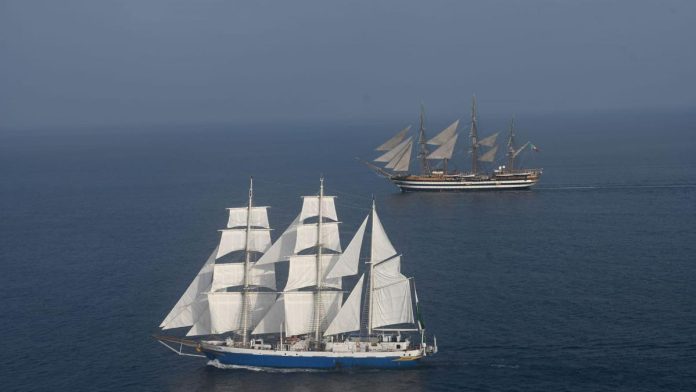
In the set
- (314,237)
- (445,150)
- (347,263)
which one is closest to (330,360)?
(347,263)

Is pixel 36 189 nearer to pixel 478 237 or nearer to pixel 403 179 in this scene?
pixel 403 179

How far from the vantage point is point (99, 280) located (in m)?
89.6

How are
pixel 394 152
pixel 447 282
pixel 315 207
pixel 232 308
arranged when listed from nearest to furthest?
pixel 232 308 → pixel 315 207 → pixel 447 282 → pixel 394 152

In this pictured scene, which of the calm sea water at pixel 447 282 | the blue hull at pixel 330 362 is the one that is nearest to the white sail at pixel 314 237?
the blue hull at pixel 330 362

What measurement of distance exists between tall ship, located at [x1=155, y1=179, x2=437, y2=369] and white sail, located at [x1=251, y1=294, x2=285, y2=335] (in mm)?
85

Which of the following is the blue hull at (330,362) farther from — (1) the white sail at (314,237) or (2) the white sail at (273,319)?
(1) the white sail at (314,237)

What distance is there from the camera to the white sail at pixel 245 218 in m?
70.3

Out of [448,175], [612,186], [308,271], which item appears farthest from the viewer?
[448,175]

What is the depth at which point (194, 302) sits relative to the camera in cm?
6856

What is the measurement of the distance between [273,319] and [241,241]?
7244 millimetres

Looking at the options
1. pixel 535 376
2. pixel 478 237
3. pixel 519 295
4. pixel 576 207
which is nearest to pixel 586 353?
pixel 535 376

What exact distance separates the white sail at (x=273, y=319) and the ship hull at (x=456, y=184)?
87.4 meters

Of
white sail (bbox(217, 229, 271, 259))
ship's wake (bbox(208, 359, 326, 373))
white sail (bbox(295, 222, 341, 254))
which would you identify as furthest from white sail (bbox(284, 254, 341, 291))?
ship's wake (bbox(208, 359, 326, 373))

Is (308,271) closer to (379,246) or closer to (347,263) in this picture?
(347,263)
